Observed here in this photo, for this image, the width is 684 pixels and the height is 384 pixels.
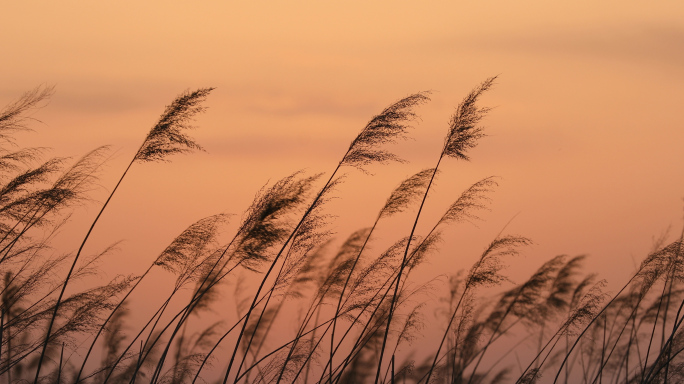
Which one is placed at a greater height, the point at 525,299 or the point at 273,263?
the point at 525,299

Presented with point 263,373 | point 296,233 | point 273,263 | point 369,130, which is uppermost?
point 369,130

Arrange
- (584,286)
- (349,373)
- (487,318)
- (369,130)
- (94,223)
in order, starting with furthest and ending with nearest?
(584,286) → (487,318) → (349,373) → (369,130) → (94,223)

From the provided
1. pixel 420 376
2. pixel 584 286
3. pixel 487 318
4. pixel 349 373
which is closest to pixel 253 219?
pixel 349 373

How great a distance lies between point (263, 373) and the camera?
22.6 feet

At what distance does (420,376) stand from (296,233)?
9.97 ft

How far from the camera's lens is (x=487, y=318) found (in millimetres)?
8750

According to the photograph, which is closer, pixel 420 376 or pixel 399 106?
pixel 399 106

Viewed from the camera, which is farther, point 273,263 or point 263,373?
point 263,373

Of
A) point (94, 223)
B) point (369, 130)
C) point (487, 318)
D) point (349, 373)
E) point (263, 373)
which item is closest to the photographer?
point (94, 223)

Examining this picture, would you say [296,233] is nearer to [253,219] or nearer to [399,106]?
[253,219]

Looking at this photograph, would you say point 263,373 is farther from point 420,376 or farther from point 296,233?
point 420,376

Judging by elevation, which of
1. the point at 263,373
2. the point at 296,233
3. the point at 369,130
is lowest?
the point at 263,373

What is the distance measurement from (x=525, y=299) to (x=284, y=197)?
12.6 feet

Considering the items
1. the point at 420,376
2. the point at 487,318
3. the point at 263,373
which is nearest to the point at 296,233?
the point at 263,373
